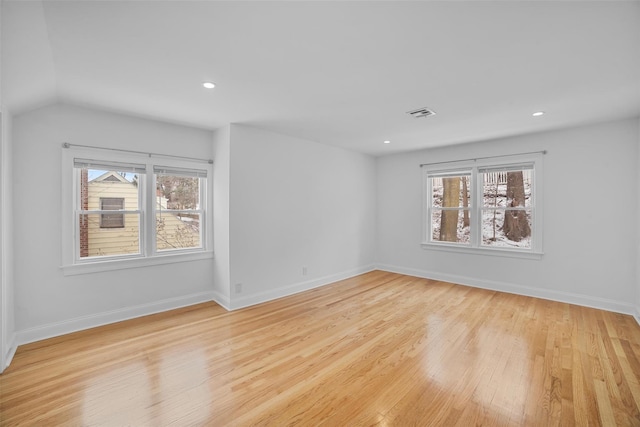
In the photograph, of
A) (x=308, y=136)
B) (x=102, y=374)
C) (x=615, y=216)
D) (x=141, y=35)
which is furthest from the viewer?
(x=308, y=136)

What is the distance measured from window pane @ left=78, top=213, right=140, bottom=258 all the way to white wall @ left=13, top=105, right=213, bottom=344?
23 cm

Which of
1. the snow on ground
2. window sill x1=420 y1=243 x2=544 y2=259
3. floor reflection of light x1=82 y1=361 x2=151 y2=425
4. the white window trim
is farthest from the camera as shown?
the snow on ground

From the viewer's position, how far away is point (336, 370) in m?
2.29

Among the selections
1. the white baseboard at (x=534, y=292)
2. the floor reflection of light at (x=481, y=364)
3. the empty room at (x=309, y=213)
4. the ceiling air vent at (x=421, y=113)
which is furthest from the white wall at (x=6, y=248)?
the white baseboard at (x=534, y=292)

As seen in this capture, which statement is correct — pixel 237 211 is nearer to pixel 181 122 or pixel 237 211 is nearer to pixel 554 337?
pixel 181 122

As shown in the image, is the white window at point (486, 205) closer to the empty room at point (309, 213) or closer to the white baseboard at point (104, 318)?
the empty room at point (309, 213)

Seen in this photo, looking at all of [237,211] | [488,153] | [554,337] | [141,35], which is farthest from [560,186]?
[141,35]

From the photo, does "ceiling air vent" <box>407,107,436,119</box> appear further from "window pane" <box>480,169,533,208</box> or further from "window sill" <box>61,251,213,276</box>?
"window sill" <box>61,251,213,276</box>

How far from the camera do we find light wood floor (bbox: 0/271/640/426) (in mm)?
1794

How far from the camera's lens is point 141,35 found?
5.83 feet

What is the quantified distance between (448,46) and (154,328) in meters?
3.85

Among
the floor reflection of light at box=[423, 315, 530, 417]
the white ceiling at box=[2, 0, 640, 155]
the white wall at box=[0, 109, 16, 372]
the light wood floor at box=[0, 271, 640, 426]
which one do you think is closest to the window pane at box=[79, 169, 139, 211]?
the white wall at box=[0, 109, 16, 372]

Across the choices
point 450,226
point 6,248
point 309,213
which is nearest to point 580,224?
point 450,226

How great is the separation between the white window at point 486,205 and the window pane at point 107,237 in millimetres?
4733
